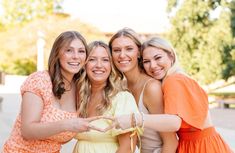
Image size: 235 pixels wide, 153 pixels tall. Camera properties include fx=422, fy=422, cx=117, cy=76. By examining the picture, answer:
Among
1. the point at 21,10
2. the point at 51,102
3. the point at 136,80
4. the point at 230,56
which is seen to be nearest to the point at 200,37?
the point at 230,56

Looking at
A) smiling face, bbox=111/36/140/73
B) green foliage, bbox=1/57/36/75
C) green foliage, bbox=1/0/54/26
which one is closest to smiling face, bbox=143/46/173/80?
smiling face, bbox=111/36/140/73

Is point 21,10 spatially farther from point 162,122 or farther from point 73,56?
point 162,122

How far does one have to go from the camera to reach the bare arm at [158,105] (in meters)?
2.71

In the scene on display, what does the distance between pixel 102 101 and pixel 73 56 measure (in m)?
0.36

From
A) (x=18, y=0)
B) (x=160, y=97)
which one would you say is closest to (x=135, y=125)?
(x=160, y=97)

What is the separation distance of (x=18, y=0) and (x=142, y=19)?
16.8m

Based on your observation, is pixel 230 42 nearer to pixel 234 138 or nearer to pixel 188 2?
pixel 188 2

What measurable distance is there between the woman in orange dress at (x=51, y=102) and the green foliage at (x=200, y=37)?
1651 cm

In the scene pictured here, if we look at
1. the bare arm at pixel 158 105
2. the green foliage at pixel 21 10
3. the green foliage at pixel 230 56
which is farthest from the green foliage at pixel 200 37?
the green foliage at pixel 21 10

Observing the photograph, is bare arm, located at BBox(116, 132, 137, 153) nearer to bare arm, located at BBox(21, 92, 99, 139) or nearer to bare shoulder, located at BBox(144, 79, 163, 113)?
bare shoulder, located at BBox(144, 79, 163, 113)

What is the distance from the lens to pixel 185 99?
2578 millimetres

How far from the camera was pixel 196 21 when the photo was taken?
19.7m

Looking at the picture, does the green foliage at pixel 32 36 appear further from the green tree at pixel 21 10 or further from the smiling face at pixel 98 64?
the smiling face at pixel 98 64

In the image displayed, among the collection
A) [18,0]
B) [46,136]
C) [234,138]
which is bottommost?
[234,138]
